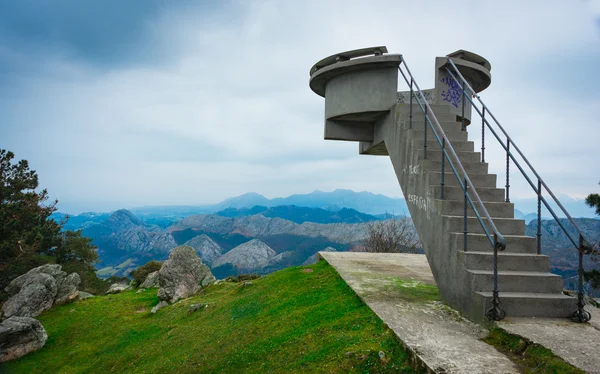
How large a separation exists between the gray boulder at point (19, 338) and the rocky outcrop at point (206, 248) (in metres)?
81.5

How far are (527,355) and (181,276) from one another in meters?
12.5

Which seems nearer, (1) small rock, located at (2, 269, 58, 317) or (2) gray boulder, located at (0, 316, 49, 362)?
(2) gray boulder, located at (0, 316, 49, 362)

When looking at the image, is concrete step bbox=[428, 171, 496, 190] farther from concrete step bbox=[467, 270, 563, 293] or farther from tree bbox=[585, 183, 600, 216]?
tree bbox=[585, 183, 600, 216]

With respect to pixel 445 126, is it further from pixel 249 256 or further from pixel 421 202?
pixel 249 256

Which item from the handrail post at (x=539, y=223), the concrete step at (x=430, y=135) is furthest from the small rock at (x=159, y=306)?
the handrail post at (x=539, y=223)

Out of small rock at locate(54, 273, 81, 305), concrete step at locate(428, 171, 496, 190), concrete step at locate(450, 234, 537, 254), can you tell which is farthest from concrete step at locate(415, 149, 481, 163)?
small rock at locate(54, 273, 81, 305)

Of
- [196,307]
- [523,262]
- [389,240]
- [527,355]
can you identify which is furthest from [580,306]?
[389,240]

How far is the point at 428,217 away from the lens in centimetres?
621

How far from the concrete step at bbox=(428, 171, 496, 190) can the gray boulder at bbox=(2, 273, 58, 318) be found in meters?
15.5

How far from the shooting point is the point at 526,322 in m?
4.55

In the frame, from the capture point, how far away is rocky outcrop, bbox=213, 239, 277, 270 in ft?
265

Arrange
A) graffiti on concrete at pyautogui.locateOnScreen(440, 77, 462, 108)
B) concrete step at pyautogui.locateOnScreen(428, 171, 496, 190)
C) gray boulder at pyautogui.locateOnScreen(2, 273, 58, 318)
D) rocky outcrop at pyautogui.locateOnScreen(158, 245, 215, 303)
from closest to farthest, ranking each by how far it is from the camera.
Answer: concrete step at pyautogui.locateOnScreen(428, 171, 496, 190)
graffiti on concrete at pyautogui.locateOnScreen(440, 77, 462, 108)
rocky outcrop at pyautogui.locateOnScreen(158, 245, 215, 303)
gray boulder at pyautogui.locateOnScreen(2, 273, 58, 318)

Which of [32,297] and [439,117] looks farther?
[32,297]

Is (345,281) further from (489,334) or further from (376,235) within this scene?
(376,235)
